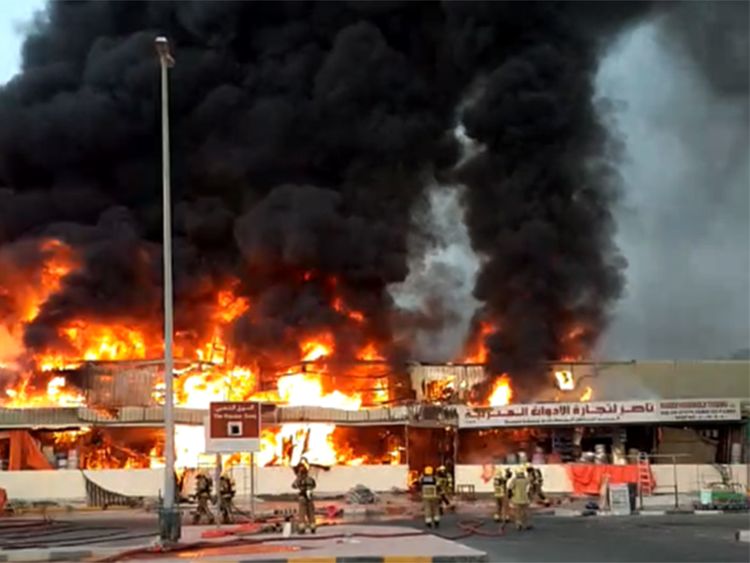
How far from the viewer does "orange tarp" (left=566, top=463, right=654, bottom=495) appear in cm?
2841

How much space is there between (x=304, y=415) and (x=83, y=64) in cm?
2188

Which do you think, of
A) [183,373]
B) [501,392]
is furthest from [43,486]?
[501,392]

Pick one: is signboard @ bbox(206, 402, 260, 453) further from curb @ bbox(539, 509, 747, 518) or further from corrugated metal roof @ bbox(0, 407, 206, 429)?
corrugated metal roof @ bbox(0, 407, 206, 429)

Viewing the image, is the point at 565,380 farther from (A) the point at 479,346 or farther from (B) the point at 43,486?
(B) the point at 43,486

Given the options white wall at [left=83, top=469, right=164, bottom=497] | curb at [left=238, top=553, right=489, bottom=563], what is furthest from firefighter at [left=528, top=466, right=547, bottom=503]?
white wall at [left=83, top=469, right=164, bottom=497]

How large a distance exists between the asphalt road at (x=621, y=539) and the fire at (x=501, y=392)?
52.5 ft

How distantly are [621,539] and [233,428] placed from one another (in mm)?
7062

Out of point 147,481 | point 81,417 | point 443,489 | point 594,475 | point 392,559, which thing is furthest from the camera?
point 81,417

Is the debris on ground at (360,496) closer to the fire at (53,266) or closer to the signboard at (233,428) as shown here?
the signboard at (233,428)

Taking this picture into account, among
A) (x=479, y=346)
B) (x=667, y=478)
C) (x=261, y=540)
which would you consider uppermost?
(x=479, y=346)

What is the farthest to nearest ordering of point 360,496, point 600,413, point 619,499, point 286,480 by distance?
point 600,413 < point 286,480 < point 360,496 < point 619,499

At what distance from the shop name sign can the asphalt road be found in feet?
30.1

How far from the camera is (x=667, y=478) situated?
2944 cm

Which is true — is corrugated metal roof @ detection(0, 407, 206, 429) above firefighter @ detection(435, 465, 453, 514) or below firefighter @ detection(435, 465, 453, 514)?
above
